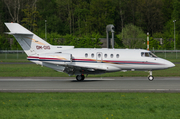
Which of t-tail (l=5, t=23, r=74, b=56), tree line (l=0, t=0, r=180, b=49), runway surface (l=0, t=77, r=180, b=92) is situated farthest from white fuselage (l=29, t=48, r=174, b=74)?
tree line (l=0, t=0, r=180, b=49)

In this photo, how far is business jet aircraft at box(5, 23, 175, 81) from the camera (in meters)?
23.9

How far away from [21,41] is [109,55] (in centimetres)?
760

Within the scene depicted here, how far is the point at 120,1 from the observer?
309 ft

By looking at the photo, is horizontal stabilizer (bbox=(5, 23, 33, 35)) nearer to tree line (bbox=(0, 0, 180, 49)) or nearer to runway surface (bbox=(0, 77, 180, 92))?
runway surface (bbox=(0, 77, 180, 92))

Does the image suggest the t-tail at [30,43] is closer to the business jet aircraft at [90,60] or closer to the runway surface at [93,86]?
the business jet aircraft at [90,60]
